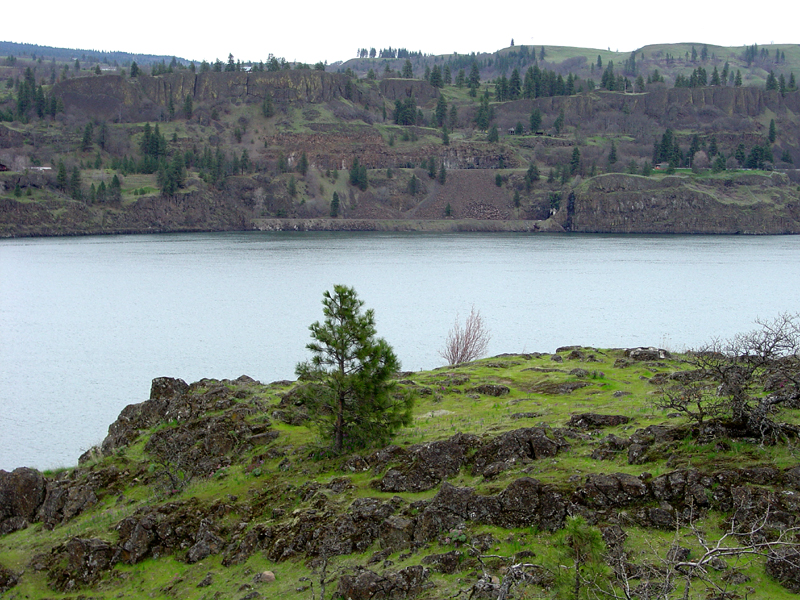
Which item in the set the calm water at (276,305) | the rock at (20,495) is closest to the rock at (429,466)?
the rock at (20,495)

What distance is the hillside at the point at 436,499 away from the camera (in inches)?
568

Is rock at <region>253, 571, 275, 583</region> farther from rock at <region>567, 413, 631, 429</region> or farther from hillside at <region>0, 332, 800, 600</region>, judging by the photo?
rock at <region>567, 413, 631, 429</region>

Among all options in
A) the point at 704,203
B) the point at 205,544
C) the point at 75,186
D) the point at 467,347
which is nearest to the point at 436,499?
the point at 205,544

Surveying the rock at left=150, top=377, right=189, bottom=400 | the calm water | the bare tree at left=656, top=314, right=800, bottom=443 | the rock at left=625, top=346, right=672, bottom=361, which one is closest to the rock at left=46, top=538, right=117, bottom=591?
the rock at left=150, top=377, right=189, bottom=400

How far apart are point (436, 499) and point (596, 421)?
17.6 ft

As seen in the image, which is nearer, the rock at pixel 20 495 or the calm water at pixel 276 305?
the rock at pixel 20 495

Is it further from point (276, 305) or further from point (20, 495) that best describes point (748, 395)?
point (276, 305)

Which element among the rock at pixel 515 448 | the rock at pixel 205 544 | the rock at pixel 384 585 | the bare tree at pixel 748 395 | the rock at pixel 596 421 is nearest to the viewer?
the rock at pixel 384 585

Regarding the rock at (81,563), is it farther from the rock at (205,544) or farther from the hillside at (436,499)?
the rock at (205,544)

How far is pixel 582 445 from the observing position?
62.3 ft

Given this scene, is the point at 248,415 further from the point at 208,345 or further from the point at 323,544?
the point at 208,345

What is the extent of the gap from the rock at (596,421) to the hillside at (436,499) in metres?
0.04

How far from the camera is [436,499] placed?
57.6 ft

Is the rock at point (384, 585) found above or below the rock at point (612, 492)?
below
